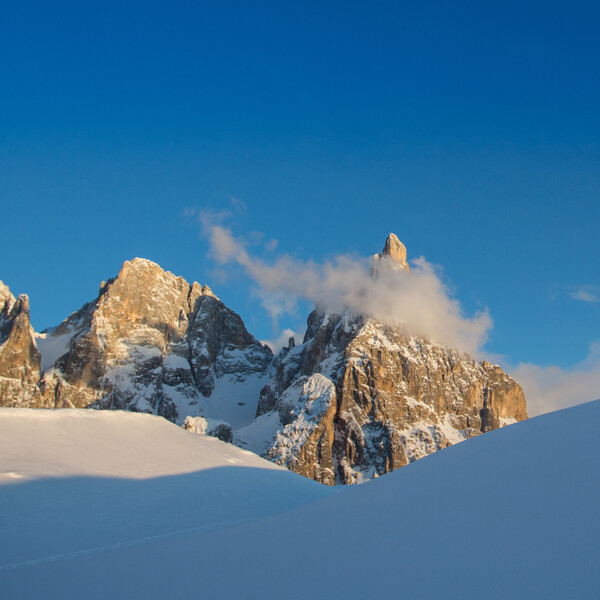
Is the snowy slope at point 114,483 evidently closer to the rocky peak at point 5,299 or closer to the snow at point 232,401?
the snow at point 232,401

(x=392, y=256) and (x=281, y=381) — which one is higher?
(x=392, y=256)

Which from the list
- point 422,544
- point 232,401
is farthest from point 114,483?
point 232,401

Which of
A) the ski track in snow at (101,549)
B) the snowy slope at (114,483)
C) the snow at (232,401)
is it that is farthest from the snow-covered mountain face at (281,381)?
the ski track in snow at (101,549)

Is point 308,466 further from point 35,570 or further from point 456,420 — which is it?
point 35,570

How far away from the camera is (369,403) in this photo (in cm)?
14238

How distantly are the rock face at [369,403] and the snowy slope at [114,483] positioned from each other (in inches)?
3879

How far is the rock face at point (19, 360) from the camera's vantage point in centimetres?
15175

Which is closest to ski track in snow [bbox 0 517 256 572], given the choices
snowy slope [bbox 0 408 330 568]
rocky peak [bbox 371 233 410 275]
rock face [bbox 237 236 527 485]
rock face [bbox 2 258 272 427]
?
snowy slope [bbox 0 408 330 568]

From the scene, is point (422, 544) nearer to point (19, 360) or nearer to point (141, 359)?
point (19, 360)

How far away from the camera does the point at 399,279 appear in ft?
593

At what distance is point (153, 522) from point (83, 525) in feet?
8.03

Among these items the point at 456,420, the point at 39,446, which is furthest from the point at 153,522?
the point at 456,420

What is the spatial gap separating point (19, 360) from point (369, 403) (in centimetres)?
9731

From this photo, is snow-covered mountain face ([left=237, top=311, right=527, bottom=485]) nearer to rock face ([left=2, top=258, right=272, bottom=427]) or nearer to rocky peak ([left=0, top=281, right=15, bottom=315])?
rock face ([left=2, top=258, right=272, bottom=427])
